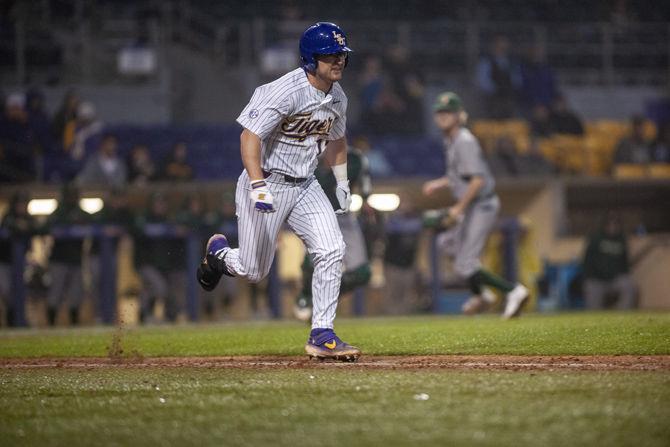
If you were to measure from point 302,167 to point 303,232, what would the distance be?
0.39 meters

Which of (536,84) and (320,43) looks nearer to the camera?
(320,43)

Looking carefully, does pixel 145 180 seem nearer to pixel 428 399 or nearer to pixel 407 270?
pixel 407 270

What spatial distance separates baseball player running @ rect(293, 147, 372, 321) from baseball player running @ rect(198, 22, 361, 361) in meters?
3.68

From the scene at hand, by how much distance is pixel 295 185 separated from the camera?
6754mm

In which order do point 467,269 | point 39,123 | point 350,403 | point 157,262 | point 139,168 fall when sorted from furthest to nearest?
point 39,123 → point 139,168 → point 157,262 → point 467,269 → point 350,403

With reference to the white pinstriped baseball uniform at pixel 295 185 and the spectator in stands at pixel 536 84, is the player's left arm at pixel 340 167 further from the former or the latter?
the spectator in stands at pixel 536 84

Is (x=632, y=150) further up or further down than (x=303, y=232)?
further up

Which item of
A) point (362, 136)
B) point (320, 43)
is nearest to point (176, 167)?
point (362, 136)

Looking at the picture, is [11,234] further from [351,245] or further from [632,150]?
[632,150]

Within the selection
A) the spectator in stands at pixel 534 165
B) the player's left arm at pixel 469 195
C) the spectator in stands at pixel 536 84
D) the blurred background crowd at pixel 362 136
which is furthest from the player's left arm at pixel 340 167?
the spectator in stands at pixel 536 84

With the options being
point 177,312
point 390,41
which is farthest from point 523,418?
point 390,41

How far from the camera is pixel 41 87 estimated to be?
17812 mm

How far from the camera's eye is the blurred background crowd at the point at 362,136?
14.8 m

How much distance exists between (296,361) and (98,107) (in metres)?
12.1
